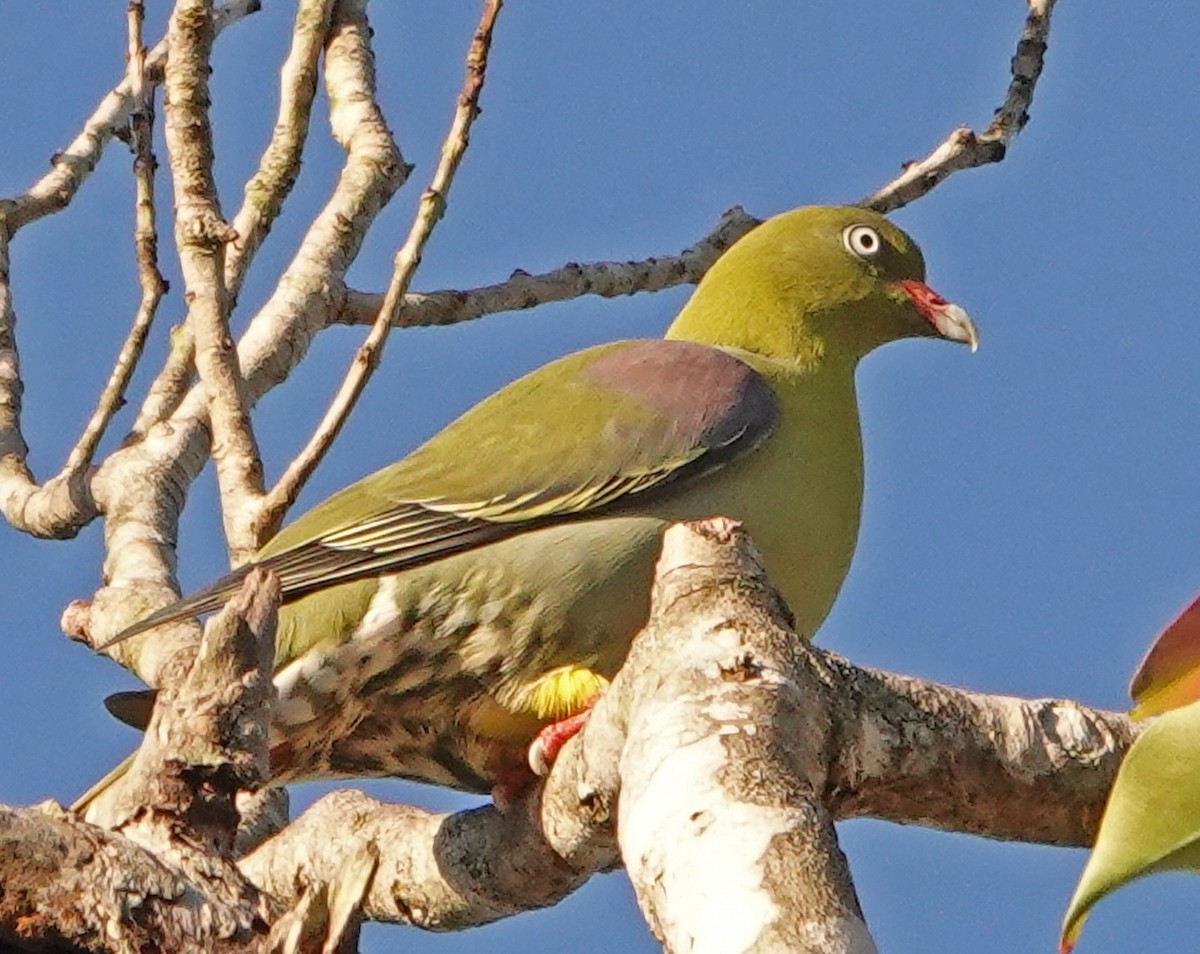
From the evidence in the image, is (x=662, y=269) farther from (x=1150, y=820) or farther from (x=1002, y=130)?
(x=1150, y=820)

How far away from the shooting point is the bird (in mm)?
4035

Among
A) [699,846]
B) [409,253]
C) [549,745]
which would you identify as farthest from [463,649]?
[699,846]

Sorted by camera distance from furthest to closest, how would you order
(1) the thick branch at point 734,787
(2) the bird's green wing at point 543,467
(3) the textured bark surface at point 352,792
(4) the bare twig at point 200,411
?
(4) the bare twig at point 200,411, (2) the bird's green wing at point 543,467, (3) the textured bark surface at point 352,792, (1) the thick branch at point 734,787

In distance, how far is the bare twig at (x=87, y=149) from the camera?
18.0 ft

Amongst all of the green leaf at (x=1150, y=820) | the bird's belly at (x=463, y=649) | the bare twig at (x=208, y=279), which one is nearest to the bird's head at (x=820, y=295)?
the bird's belly at (x=463, y=649)

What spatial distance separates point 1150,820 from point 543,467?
2.98m

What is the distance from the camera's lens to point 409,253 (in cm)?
423

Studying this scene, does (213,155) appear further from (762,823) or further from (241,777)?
(762,823)

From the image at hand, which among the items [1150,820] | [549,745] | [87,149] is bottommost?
[1150,820]

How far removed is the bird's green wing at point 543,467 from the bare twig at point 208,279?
149 millimetres

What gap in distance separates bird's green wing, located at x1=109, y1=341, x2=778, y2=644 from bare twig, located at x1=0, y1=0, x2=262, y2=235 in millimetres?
1539

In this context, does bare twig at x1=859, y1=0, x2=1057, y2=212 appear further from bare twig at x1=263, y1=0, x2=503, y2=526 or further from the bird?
bare twig at x1=263, y1=0, x2=503, y2=526

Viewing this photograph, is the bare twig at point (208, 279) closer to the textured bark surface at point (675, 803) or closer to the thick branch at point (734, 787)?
the thick branch at point (734, 787)

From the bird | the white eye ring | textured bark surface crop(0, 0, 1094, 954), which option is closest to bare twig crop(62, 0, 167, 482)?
textured bark surface crop(0, 0, 1094, 954)
